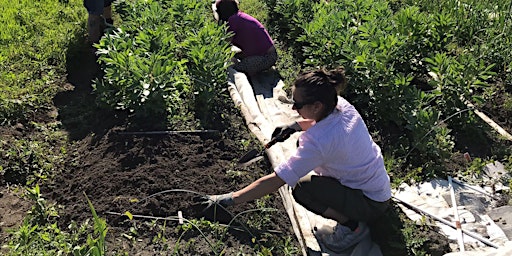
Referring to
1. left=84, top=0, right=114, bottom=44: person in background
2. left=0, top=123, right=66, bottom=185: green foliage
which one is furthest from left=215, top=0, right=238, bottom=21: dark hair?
left=0, top=123, right=66, bottom=185: green foliage

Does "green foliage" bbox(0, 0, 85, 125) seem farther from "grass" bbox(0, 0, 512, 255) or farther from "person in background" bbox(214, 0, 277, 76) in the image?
"person in background" bbox(214, 0, 277, 76)

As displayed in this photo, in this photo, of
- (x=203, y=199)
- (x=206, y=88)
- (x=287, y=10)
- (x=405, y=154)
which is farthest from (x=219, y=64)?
(x=287, y=10)

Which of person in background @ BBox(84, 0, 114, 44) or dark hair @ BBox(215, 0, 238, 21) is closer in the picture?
person in background @ BBox(84, 0, 114, 44)

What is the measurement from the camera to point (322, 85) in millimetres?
3004

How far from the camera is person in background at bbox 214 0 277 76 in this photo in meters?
5.59

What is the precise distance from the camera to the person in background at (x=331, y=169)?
10.1ft

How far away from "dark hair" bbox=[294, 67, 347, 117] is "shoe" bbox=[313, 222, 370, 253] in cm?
91

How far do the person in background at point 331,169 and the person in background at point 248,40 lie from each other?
2.11m

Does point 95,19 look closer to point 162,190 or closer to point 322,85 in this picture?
point 162,190

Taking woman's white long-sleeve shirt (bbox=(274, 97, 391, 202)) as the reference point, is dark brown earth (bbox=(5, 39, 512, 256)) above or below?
below

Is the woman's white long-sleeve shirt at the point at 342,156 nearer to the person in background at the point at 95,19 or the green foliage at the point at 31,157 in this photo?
the green foliage at the point at 31,157

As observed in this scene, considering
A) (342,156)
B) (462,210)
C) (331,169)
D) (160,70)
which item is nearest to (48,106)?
(160,70)

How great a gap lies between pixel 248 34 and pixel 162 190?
2528mm

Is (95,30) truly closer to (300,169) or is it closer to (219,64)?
(219,64)
